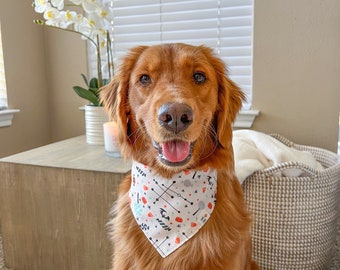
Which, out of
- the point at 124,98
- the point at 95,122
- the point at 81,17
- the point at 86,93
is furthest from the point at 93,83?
the point at 124,98

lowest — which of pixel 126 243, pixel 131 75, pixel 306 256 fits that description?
pixel 306 256

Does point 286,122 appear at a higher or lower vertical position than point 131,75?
lower

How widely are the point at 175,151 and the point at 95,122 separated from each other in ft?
2.75

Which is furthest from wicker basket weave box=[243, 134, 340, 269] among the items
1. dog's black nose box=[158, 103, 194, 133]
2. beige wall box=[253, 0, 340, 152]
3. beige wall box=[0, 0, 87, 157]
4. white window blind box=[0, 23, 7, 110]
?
white window blind box=[0, 23, 7, 110]

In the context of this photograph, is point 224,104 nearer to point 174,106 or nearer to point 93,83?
point 174,106

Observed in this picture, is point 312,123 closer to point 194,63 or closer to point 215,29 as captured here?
point 215,29

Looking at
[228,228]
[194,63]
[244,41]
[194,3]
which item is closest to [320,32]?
[244,41]

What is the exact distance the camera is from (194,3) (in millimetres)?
1866

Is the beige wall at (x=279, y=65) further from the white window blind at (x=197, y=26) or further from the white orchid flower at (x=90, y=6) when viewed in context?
the white orchid flower at (x=90, y=6)

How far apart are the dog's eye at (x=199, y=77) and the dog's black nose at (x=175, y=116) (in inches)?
6.3

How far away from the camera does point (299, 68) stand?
1.68 metres

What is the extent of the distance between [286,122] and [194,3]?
2.66 feet

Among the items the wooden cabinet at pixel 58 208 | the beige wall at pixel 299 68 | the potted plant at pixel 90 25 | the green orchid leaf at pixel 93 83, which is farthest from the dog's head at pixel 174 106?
the beige wall at pixel 299 68

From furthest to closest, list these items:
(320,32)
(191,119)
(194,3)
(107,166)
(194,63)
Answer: (194,3)
(320,32)
(107,166)
(194,63)
(191,119)
